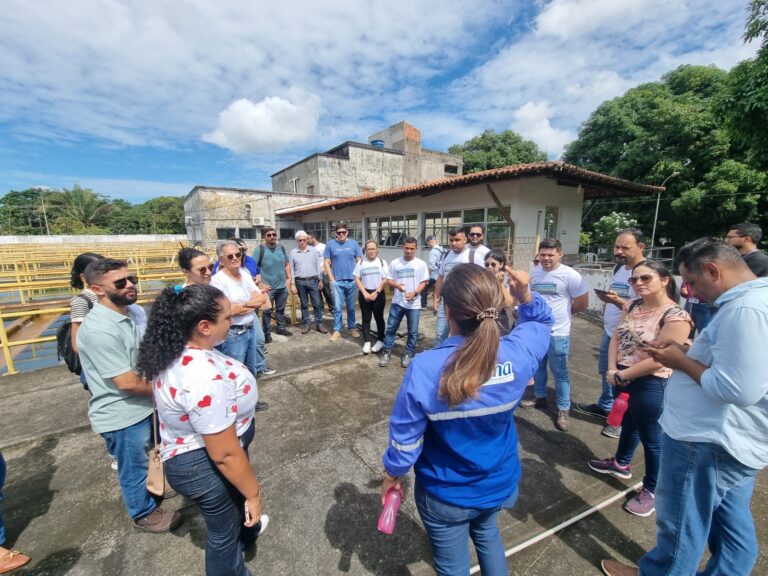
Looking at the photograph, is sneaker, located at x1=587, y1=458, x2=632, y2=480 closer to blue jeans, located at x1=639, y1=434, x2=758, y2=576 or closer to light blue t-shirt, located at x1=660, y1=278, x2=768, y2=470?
blue jeans, located at x1=639, y1=434, x2=758, y2=576

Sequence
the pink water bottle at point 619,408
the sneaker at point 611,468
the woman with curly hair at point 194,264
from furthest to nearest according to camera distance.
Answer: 1. the woman with curly hair at point 194,264
2. the sneaker at point 611,468
3. the pink water bottle at point 619,408

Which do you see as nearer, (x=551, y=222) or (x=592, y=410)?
(x=592, y=410)

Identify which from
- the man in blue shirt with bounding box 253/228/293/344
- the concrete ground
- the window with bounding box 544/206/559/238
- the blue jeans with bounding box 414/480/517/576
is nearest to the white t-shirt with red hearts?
the blue jeans with bounding box 414/480/517/576

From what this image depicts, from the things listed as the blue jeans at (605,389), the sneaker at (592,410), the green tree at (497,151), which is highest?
the green tree at (497,151)

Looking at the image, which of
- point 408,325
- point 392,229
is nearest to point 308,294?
point 408,325

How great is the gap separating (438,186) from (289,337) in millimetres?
6852

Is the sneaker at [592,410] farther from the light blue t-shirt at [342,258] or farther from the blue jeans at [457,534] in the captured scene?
the light blue t-shirt at [342,258]

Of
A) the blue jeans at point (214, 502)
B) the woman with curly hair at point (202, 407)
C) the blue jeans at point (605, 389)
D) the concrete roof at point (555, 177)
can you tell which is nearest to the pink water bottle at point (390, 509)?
the woman with curly hair at point (202, 407)

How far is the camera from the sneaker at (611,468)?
7.85 ft

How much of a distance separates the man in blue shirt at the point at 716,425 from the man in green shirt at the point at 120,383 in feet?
8.60

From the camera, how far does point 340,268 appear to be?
5.50 meters

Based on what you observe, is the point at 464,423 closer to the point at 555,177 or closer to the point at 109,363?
the point at 109,363

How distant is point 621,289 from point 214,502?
373 cm

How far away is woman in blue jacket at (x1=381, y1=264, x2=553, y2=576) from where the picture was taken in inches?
44.8
